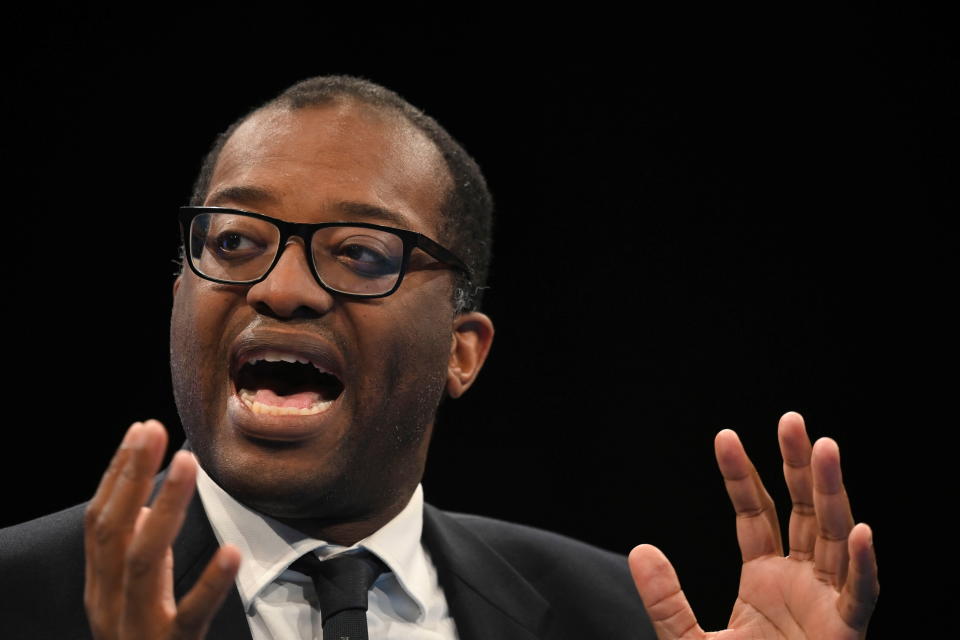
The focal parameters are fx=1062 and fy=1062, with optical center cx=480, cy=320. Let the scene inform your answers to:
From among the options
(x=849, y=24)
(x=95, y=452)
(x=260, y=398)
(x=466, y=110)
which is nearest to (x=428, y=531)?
(x=260, y=398)

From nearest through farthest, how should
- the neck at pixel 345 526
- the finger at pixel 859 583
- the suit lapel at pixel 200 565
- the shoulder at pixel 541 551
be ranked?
the finger at pixel 859 583 → the suit lapel at pixel 200 565 → the neck at pixel 345 526 → the shoulder at pixel 541 551

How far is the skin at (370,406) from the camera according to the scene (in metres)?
1.64

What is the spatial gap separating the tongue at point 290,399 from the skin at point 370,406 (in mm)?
61

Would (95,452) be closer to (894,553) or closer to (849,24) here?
(894,553)

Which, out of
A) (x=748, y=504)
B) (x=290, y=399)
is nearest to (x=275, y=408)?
(x=290, y=399)

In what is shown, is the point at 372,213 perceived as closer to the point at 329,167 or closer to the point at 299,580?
the point at 329,167

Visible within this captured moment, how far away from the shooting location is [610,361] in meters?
3.16

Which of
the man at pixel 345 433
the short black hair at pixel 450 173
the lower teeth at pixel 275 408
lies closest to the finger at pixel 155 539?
the man at pixel 345 433

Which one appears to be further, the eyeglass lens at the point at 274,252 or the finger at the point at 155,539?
the eyeglass lens at the point at 274,252

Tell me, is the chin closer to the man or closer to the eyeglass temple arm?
the man

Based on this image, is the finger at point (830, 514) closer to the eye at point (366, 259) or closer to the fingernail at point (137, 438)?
the eye at point (366, 259)

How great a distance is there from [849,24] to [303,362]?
2043mm

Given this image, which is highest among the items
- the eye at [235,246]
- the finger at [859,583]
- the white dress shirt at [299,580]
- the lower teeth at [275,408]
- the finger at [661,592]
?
the eye at [235,246]

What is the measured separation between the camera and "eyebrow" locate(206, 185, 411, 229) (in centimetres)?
190
